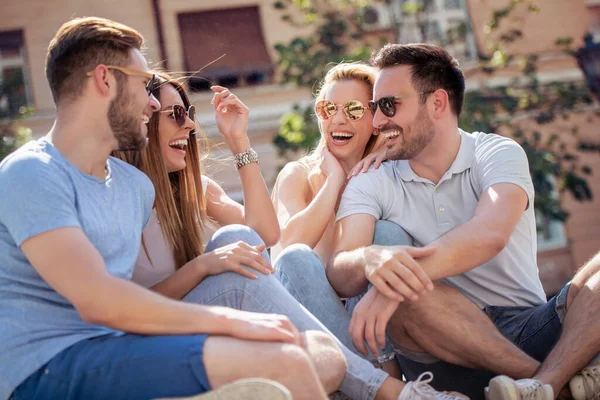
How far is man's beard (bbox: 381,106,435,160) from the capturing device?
4035 millimetres

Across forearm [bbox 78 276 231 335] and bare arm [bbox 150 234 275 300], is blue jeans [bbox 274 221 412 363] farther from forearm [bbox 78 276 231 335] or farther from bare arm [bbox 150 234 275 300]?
forearm [bbox 78 276 231 335]

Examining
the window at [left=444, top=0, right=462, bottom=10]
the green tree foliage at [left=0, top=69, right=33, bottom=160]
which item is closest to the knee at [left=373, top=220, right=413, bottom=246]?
the green tree foliage at [left=0, top=69, right=33, bottom=160]

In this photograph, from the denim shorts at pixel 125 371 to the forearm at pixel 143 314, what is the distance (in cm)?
4

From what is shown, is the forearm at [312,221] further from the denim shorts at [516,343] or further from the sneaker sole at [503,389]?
the sneaker sole at [503,389]

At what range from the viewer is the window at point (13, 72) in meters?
14.8

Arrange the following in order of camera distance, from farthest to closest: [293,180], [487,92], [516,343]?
[487,92]
[293,180]
[516,343]

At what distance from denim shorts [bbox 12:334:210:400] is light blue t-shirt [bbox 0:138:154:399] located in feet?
0.19

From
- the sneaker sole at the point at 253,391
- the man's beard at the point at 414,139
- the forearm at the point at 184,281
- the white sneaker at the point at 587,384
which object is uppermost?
the man's beard at the point at 414,139

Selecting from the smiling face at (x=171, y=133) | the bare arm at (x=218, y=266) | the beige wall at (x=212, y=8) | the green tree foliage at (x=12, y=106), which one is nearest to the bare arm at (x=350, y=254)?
the bare arm at (x=218, y=266)

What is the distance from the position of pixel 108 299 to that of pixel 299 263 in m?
1.17

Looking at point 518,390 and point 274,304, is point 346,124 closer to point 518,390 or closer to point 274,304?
point 274,304

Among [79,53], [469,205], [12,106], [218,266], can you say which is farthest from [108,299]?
[12,106]

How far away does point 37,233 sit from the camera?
2.49 meters

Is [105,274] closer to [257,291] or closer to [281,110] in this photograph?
[257,291]
